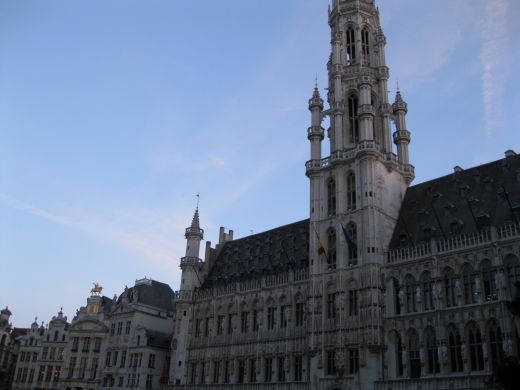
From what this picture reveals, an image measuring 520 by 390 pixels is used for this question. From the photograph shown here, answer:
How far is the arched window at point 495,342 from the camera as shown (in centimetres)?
4034

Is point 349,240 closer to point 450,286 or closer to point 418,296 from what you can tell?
point 418,296

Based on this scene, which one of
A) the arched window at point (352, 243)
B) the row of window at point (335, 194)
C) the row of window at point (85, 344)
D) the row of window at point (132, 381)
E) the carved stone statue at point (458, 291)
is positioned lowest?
the row of window at point (132, 381)

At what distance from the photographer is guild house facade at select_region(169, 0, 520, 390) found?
43344 mm

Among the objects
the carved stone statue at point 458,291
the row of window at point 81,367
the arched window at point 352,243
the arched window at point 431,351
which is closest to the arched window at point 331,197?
Result: the arched window at point 352,243

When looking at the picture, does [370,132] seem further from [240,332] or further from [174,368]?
[174,368]

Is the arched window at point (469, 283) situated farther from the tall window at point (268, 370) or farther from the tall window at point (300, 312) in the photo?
the tall window at point (268, 370)

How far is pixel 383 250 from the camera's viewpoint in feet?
167

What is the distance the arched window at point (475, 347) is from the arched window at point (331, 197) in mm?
18109

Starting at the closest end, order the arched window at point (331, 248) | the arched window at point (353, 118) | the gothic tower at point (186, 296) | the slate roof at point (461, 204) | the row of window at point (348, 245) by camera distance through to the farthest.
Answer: the slate roof at point (461, 204), the row of window at point (348, 245), the arched window at point (331, 248), the arched window at point (353, 118), the gothic tower at point (186, 296)

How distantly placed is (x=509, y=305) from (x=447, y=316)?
18.4 ft

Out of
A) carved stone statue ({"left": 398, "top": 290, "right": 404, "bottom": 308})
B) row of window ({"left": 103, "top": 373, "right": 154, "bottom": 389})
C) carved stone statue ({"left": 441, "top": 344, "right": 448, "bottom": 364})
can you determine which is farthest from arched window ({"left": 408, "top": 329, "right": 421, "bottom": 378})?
row of window ({"left": 103, "top": 373, "right": 154, "bottom": 389})

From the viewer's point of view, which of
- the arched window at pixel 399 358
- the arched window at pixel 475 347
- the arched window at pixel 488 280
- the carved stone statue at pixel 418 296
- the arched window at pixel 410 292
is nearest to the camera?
the arched window at pixel 475 347

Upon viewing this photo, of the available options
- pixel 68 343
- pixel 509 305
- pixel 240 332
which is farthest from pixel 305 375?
pixel 68 343

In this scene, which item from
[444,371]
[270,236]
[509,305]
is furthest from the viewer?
[270,236]
